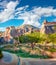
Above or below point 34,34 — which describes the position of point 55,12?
above

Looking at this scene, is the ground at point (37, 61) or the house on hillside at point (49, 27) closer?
the ground at point (37, 61)

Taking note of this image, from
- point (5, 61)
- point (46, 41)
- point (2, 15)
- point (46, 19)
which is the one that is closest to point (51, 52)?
point (46, 41)

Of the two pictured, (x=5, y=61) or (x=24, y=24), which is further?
(x=24, y=24)

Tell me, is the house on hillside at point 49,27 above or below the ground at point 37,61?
above

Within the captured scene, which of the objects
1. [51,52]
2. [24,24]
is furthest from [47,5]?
[51,52]

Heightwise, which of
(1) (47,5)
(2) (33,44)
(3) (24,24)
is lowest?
(2) (33,44)

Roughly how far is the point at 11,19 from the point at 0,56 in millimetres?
1222

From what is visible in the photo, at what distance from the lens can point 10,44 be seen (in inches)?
259

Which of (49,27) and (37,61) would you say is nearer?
(37,61)

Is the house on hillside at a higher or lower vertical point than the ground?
higher

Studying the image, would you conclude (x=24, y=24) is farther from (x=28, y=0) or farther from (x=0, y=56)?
(x=0, y=56)

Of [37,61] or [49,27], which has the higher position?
[49,27]

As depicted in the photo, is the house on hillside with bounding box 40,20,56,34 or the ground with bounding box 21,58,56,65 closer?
the ground with bounding box 21,58,56,65

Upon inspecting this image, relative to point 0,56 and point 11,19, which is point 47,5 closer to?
point 11,19
